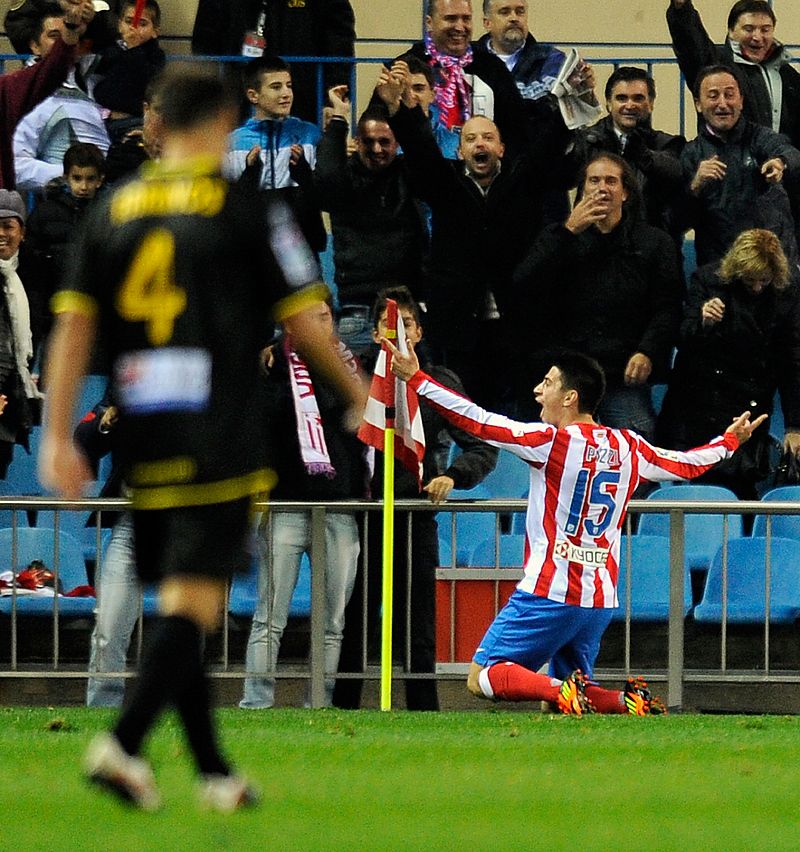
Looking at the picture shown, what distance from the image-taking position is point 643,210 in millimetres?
11836

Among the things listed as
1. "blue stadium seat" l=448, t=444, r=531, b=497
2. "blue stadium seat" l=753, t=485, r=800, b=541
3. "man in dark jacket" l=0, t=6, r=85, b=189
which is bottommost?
"blue stadium seat" l=753, t=485, r=800, b=541

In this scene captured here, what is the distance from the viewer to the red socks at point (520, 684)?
9.19 meters

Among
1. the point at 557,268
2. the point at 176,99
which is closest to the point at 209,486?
the point at 176,99

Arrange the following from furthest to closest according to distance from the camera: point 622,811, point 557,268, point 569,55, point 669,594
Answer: point 569,55, point 557,268, point 669,594, point 622,811

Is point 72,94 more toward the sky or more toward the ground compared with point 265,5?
more toward the ground

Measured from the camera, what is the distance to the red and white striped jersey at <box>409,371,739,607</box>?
9281 millimetres

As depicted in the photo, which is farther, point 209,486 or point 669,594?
point 669,594

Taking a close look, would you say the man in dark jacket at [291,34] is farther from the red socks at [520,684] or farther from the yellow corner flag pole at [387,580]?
the red socks at [520,684]

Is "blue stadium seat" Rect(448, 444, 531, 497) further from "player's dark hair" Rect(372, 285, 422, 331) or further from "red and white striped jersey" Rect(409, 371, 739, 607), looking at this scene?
"red and white striped jersey" Rect(409, 371, 739, 607)

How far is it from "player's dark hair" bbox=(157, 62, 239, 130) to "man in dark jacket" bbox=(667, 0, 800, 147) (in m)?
8.24

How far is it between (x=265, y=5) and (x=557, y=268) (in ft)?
12.1

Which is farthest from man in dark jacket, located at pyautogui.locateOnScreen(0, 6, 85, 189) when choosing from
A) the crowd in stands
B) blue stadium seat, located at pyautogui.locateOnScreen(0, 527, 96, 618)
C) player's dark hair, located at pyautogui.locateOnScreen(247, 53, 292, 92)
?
blue stadium seat, located at pyautogui.locateOnScreen(0, 527, 96, 618)

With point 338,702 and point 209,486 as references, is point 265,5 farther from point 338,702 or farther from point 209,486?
point 209,486

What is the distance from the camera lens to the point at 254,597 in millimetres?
10664
